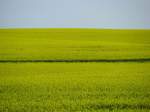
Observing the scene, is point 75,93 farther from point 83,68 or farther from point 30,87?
point 83,68

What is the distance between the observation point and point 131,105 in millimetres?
11609

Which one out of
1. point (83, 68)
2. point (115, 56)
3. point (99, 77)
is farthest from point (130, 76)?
point (115, 56)

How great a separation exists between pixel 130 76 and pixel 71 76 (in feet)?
9.74

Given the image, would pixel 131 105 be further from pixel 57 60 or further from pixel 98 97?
pixel 57 60

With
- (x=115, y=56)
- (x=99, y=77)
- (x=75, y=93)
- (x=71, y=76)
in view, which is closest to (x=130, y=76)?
(x=99, y=77)

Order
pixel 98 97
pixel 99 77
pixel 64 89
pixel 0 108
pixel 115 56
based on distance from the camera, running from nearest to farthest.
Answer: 1. pixel 0 108
2. pixel 98 97
3. pixel 64 89
4. pixel 99 77
5. pixel 115 56

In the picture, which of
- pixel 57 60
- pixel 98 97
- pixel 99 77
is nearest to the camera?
pixel 98 97

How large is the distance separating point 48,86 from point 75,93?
7.61 ft

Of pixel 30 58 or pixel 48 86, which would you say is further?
pixel 30 58

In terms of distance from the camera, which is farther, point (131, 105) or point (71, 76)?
point (71, 76)

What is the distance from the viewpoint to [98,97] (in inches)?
511

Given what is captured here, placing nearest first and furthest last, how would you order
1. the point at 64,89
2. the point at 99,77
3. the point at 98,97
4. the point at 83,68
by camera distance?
the point at 98,97 < the point at 64,89 < the point at 99,77 < the point at 83,68

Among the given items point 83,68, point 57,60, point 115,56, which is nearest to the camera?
point 83,68

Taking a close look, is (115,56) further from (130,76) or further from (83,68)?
(130,76)
